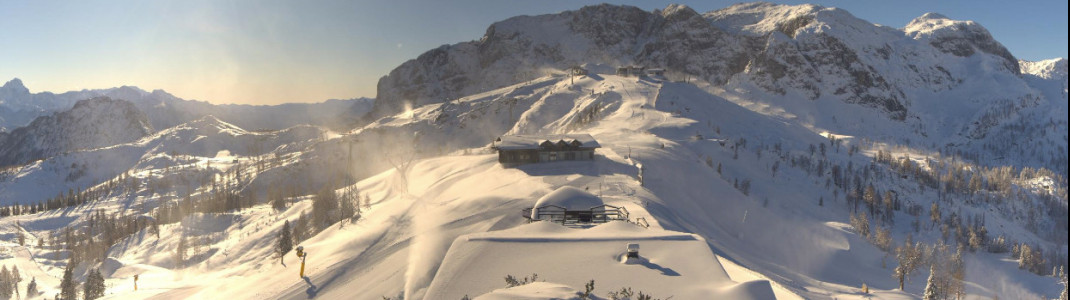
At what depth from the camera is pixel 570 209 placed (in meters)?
43.3

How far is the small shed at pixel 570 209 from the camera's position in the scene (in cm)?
4325

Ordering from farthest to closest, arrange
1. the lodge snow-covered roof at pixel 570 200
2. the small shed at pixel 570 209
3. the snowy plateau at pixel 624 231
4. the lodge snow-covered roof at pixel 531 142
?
the lodge snow-covered roof at pixel 531 142, the lodge snow-covered roof at pixel 570 200, the small shed at pixel 570 209, the snowy plateau at pixel 624 231

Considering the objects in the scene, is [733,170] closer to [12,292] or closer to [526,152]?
[526,152]

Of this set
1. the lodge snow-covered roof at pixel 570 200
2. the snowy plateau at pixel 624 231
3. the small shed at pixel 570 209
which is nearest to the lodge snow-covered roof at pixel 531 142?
the snowy plateau at pixel 624 231

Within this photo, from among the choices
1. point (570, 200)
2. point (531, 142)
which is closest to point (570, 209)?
point (570, 200)

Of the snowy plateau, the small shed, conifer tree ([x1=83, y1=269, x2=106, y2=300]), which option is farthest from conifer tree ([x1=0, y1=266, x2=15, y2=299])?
the small shed

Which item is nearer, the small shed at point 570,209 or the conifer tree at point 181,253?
the small shed at point 570,209

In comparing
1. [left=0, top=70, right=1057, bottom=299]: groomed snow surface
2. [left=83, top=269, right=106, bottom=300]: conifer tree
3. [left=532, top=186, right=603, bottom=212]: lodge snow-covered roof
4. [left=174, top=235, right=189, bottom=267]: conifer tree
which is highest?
[left=532, top=186, right=603, bottom=212]: lodge snow-covered roof

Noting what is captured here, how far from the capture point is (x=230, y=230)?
436 feet

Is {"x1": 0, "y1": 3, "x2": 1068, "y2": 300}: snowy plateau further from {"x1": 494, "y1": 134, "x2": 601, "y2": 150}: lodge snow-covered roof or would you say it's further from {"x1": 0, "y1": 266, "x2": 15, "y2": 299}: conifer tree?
{"x1": 494, "y1": 134, "x2": 601, "y2": 150}: lodge snow-covered roof

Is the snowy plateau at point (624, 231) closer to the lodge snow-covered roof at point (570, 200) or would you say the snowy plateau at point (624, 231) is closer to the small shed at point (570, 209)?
the small shed at point (570, 209)

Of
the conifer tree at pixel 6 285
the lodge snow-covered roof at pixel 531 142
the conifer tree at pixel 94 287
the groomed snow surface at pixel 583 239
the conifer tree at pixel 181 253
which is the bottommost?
the conifer tree at pixel 6 285

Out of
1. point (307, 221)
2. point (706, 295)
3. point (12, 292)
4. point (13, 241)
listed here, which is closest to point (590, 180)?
point (706, 295)

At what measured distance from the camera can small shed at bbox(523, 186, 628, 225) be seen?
4325 centimetres
